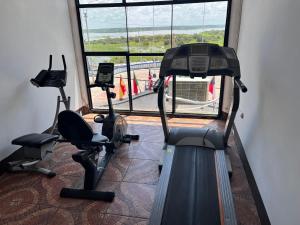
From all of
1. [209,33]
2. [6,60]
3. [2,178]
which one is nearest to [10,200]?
[2,178]

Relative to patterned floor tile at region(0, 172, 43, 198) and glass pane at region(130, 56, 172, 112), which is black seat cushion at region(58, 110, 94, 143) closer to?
patterned floor tile at region(0, 172, 43, 198)

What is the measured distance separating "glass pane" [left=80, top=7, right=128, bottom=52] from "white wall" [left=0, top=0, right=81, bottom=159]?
1.30 feet

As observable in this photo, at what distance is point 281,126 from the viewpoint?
1794 millimetres

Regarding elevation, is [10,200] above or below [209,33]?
below

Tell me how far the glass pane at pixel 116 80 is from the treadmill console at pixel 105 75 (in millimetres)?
1196

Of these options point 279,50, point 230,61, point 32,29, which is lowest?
point 230,61

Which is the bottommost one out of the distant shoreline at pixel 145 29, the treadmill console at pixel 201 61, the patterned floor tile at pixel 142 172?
the patterned floor tile at pixel 142 172

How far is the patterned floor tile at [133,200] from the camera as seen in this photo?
2.14 metres

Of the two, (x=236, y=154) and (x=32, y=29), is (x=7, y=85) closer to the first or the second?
(x=32, y=29)

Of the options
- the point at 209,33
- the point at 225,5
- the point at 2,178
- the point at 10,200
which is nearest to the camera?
the point at 10,200

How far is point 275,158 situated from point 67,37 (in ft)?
12.3

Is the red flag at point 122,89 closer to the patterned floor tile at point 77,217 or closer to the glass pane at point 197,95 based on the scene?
the glass pane at point 197,95

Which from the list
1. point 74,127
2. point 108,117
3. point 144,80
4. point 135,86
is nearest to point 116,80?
point 135,86

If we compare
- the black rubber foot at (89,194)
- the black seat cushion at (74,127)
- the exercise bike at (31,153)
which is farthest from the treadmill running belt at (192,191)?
the exercise bike at (31,153)
